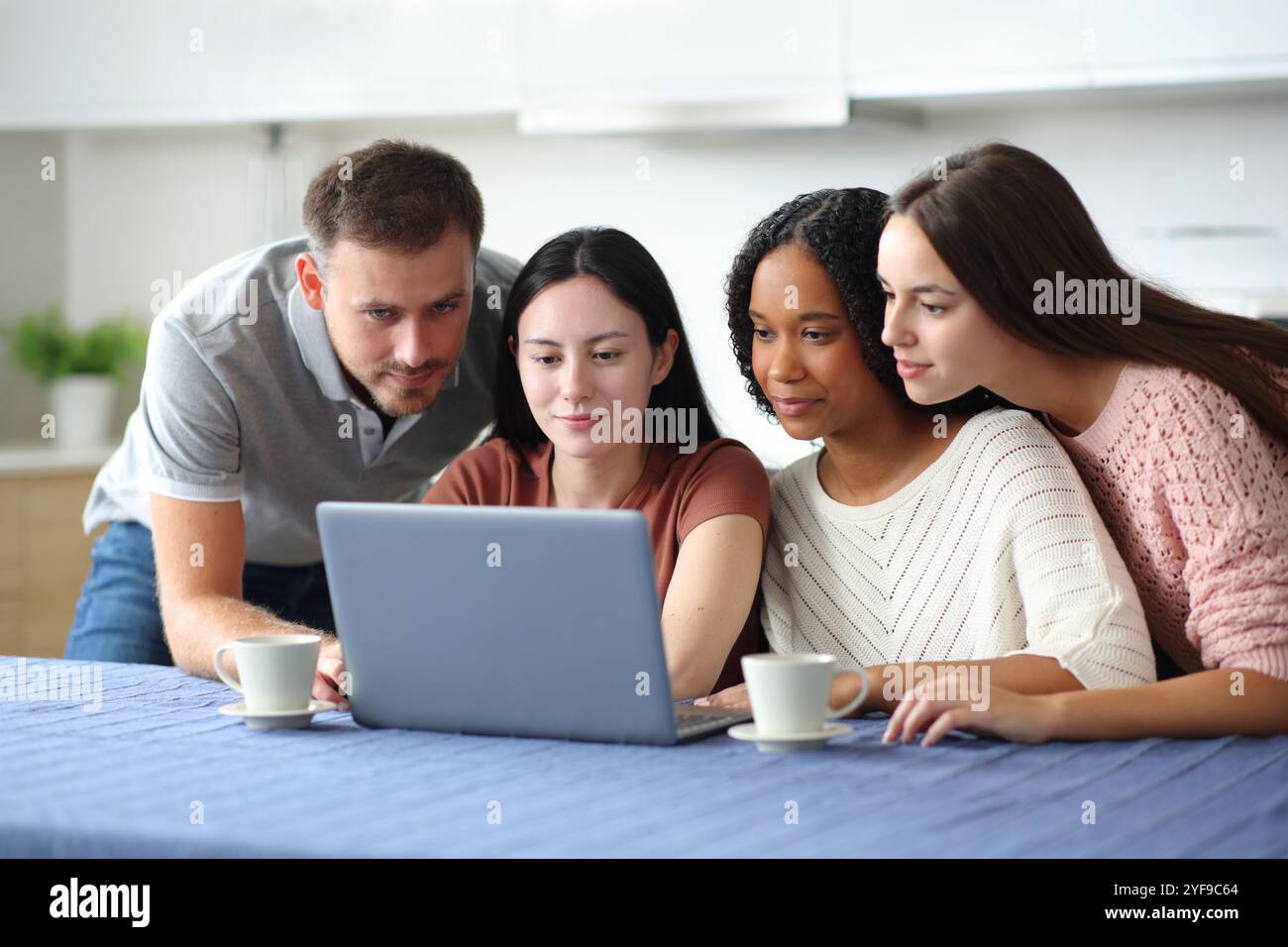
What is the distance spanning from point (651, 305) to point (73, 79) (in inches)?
107

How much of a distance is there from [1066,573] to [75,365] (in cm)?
318

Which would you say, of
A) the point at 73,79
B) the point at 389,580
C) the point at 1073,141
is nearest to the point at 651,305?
the point at 389,580

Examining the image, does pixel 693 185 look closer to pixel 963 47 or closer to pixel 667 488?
pixel 963 47

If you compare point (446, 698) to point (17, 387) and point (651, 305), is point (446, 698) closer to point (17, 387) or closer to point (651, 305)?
point (651, 305)

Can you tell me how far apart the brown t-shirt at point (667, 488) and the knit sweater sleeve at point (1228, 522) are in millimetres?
428

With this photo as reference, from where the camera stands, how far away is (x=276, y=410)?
6.43 ft

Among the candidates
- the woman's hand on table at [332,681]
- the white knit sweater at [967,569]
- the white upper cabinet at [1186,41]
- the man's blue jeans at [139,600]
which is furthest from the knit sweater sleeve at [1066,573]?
the white upper cabinet at [1186,41]

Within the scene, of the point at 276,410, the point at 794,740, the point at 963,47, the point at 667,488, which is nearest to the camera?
the point at 794,740

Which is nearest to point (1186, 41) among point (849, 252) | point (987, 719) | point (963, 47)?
point (963, 47)

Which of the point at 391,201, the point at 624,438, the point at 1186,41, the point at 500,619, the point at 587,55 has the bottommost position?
the point at 500,619

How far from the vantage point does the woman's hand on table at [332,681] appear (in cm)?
138

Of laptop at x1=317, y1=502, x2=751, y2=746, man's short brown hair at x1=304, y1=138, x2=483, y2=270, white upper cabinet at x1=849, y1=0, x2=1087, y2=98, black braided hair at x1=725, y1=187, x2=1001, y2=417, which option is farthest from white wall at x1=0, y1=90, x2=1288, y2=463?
laptop at x1=317, y1=502, x2=751, y2=746

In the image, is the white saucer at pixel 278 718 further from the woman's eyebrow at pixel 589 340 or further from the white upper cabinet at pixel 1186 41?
the white upper cabinet at pixel 1186 41

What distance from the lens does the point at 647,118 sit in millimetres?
3238
